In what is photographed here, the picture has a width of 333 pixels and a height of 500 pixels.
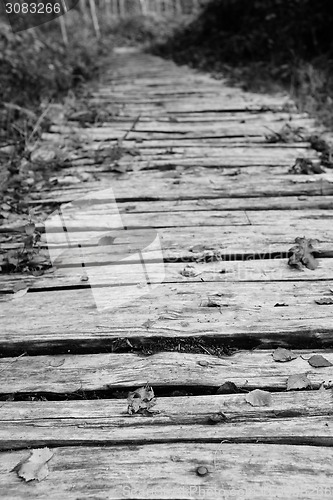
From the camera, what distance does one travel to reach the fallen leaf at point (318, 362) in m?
1.71

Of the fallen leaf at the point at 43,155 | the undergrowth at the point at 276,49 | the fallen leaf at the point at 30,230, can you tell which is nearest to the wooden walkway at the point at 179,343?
the fallen leaf at the point at 30,230

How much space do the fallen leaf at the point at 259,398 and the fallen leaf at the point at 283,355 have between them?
19 cm

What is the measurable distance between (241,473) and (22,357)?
943 mm

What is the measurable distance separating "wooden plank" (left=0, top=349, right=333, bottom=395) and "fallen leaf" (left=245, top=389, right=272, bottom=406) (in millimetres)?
44

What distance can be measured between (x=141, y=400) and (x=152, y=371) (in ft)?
0.49

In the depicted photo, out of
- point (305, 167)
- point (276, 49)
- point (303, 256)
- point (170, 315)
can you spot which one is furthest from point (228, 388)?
point (276, 49)

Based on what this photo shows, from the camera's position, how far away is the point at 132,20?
69.3 ft

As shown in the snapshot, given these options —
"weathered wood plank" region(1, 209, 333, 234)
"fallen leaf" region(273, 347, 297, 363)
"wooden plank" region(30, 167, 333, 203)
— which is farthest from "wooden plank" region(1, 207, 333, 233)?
"fallen leaf" region(273, 347, 297, 363)

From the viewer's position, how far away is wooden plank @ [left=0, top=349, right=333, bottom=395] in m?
1.67

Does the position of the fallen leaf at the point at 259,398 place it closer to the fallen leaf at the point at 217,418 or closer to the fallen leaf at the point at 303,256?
the fallen leaf at the point at 217,418

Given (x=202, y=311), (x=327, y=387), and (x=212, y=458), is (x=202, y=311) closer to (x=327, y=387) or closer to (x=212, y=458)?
(x=327, y=387)

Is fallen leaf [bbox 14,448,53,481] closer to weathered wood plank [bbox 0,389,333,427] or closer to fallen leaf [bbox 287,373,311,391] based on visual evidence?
weathered wood plank [bbox 0,389,333,427]

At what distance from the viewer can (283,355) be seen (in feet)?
5.82

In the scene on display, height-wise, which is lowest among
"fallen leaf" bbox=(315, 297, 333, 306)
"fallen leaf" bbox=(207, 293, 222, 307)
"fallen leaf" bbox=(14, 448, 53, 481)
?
"fallen leaf" bbox=(315, 297, 333, 306)
